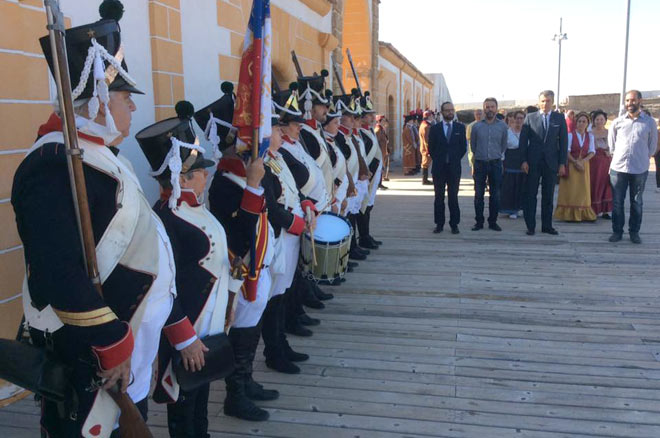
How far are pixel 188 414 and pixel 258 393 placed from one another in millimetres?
812

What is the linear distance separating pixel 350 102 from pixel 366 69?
8572 mm

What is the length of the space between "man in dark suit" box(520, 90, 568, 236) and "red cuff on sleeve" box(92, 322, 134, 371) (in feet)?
22.2

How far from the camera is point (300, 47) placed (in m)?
7.62

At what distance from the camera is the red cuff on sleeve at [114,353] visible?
1.69 m

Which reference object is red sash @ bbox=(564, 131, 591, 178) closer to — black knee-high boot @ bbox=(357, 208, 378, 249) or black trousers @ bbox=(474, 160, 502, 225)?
black trousers @ bbox=(474, 160, 502, 225)

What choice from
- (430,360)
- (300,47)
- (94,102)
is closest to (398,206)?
(300,47)

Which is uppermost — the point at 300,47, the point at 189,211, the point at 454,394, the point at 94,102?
the point at 300,47

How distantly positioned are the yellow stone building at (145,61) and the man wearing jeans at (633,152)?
422 cm

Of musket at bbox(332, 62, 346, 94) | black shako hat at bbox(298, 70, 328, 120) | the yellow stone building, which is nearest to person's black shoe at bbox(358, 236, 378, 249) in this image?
musket at bbox(332, 62, 346, 94)

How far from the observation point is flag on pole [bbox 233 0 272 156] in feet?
8.74

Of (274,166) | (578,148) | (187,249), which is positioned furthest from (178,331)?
(578,148)

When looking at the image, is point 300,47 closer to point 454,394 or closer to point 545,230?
point 545,230

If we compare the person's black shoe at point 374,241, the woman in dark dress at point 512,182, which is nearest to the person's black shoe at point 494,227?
the woman in dark dress at point 512,182

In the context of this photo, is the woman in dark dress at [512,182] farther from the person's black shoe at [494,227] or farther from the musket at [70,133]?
the musket at [70,133]
